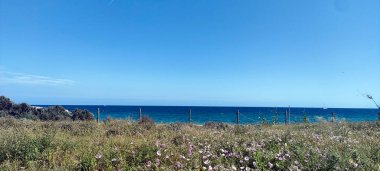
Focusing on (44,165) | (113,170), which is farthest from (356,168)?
(44,165)

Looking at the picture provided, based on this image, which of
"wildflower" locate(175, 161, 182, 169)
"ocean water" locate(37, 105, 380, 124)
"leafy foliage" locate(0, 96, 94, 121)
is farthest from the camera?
"leafy foliage" locate(0, 96, 94, 121)

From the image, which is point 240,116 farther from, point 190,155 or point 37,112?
point 190,155

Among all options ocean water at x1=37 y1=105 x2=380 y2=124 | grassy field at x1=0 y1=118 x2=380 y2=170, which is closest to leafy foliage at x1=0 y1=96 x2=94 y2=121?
ocean water at x1=37 y1=105 x2=380 y2=124

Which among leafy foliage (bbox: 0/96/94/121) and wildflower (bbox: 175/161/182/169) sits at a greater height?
leafy foliage (bbox: 0/96/94/121)

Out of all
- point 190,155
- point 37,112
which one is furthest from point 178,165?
point 37,112

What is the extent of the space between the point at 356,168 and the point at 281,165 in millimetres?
1242

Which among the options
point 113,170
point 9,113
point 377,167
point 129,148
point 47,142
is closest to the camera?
point 377,167

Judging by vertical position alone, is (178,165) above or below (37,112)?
below

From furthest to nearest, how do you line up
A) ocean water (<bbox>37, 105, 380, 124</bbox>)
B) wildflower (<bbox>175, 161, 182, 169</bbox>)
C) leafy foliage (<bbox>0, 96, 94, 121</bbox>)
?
leafy foliage (<bbox>0, 96, 94, 121</bbox>) < ocean water (<bbox>37, 105, 380, 124</bbox>) < wildflower (<bbox>175, 161, 182, 169</bbox>)

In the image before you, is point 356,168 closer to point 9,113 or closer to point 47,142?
point 47,142

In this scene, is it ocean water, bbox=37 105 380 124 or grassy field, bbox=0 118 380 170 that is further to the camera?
ocean water, bbox=37 105 380 124

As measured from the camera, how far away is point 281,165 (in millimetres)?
6770

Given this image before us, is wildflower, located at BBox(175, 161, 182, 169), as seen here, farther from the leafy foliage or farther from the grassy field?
the leafy foliage

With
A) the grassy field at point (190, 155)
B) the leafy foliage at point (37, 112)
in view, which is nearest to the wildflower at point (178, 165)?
the grassy field at point (190, 155)
